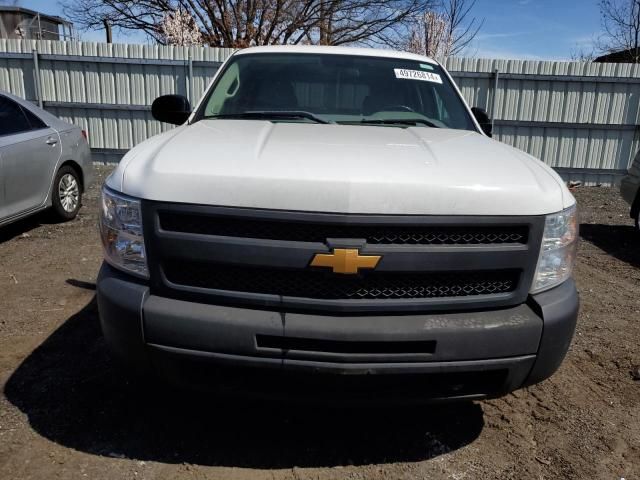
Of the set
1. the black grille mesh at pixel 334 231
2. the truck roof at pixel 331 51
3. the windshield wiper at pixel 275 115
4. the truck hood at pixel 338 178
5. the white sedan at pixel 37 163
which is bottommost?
the white sedan at pixel 37 163

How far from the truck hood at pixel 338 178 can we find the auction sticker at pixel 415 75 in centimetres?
137

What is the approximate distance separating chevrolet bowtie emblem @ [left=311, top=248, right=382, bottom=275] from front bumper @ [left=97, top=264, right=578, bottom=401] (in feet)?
0.67

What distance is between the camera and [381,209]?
6.62 feet

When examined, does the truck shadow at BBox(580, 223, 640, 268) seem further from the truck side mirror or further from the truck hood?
the truck hood

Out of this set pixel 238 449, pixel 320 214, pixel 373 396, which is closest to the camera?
pixel 320 214

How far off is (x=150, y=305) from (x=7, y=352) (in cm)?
184

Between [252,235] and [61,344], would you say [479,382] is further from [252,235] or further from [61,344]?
[61,344]

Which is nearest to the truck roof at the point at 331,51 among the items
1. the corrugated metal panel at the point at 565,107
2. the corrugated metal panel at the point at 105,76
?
the corrugated metal panel at the point at 105,76

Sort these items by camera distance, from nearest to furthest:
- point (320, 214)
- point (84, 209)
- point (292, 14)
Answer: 1. point (320, 214)
2. point (84, 209)
3. point (292, 14)

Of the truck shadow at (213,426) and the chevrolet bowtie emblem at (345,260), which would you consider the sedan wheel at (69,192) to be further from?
the chevrolet bowtie emblem at (345,260)

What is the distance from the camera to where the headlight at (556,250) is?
219 cm

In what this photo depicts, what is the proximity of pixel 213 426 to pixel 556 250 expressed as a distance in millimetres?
1800

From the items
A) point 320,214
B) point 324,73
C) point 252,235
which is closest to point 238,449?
point 252,235

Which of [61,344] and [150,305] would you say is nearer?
[150,305]
